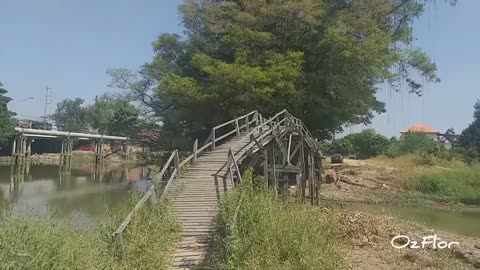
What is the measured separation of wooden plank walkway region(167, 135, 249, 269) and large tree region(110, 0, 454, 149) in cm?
1015

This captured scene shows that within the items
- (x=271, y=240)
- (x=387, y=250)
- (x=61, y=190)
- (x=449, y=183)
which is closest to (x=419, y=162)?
(x=449, y=183)

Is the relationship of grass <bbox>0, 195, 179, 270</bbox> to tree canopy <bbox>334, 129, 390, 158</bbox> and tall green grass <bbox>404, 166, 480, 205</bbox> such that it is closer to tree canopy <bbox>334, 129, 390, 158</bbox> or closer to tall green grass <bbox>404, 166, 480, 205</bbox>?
tall green grass <bbox>404, 166, 480, 205</bbox>

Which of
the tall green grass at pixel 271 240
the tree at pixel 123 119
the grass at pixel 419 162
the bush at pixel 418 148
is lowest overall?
the tall green grass at pixel 271 240

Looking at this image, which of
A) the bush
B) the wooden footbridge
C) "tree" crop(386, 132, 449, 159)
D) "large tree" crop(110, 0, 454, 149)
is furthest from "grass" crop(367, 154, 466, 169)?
the wooden footbridge

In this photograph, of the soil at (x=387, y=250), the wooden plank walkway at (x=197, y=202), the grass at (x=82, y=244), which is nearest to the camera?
the grass at (x=82, y=244)

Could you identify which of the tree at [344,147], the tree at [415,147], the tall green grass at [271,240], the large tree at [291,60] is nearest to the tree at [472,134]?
the tree at [415,147]

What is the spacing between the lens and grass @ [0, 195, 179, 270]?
5625 mm

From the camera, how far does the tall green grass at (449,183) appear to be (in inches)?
1166

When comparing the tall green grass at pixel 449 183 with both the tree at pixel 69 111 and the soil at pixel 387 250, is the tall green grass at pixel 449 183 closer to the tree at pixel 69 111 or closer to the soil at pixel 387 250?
the soil at pixel 387 250

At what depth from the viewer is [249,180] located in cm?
1050

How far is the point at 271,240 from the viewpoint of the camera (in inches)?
299

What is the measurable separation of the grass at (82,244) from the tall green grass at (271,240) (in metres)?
1.03

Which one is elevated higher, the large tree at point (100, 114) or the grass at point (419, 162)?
the large tree at point (100, 114)

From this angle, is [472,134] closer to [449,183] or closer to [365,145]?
[365,145]
